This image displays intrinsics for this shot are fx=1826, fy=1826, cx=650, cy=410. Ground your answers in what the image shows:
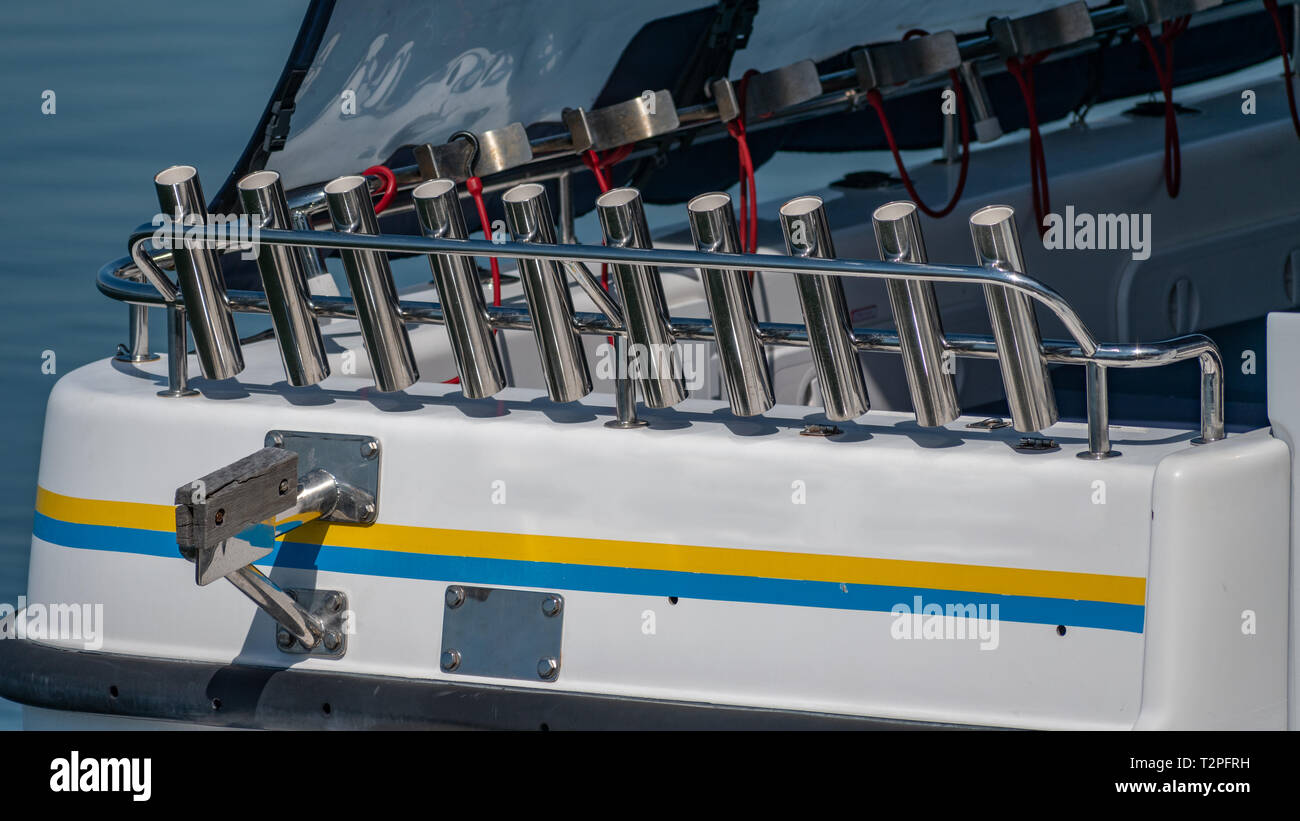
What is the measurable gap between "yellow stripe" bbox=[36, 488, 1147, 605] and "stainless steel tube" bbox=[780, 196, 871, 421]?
21cm

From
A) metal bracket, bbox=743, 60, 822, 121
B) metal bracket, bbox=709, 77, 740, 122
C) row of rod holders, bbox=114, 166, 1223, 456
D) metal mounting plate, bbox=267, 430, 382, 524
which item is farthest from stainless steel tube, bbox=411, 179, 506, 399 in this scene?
metal bracket, bbox=743, 60, 822, 121

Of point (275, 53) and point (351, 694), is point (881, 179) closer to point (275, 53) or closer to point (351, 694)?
point (351, 694)

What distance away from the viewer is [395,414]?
255 centimetres

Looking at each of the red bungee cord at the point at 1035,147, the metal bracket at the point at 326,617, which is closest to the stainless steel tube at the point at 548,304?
the metal bracket at the point at 326,617

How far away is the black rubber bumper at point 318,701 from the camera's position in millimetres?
2393

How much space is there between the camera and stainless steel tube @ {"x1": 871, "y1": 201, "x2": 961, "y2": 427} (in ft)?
7.62

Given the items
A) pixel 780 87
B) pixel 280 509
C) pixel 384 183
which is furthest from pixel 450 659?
pixel 780 87

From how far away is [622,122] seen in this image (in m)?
3.54

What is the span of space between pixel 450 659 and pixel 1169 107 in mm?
2348

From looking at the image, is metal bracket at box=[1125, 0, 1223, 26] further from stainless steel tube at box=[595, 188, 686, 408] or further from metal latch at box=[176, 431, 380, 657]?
metal latch at box=[176, 431, 380, 657]

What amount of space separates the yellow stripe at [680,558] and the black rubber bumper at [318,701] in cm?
18

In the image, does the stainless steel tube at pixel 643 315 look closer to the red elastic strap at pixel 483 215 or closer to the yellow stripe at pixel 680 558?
the yellow stripe at pixel 680 558

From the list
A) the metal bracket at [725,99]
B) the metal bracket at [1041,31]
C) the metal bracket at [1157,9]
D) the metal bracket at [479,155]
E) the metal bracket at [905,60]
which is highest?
the metal bracket at [1157,9]
